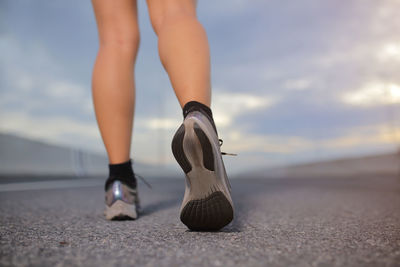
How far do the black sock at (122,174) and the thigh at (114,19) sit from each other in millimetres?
452

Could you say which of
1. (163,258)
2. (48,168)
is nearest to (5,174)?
(48,168)

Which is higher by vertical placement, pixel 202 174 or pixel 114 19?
pixel 114 19

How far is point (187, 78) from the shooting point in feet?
3.46

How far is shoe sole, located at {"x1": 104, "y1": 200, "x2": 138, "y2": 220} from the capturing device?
129 cm

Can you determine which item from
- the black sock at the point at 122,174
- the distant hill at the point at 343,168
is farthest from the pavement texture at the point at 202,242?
the distant hill at the point at 343,168

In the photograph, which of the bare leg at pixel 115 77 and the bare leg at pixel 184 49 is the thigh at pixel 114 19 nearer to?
the bare leg at pixel 115 77

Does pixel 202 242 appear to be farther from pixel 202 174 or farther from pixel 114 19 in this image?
pixel 114 19

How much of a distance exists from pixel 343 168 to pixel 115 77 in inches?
253

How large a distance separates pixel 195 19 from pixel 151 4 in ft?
0.52

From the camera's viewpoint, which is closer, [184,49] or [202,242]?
[202,242]

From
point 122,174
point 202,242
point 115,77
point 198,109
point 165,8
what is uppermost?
point 165,8

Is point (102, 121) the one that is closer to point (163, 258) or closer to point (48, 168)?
point (163, 258)

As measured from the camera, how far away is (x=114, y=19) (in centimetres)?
136

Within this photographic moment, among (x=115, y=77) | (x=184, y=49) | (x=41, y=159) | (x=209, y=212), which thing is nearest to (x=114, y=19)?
(x=115, y=77)
